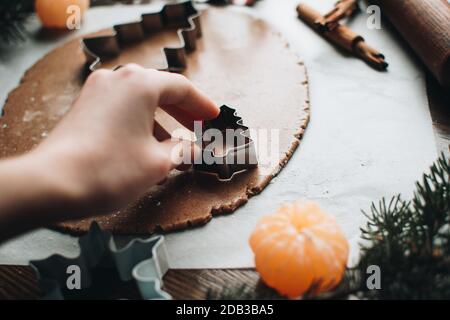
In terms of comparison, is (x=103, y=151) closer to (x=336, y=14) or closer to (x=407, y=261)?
(x=407, y=261)

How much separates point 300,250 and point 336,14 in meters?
1.04

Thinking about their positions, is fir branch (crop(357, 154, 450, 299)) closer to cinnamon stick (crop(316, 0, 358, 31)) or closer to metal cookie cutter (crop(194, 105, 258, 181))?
metal cookie cutter (crop(194, 105, 258, 181))

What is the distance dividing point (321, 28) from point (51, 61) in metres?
0.92

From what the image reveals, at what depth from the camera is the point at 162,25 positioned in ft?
5.76

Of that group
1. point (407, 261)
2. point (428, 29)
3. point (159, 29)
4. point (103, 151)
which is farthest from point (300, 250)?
point (159, 29)

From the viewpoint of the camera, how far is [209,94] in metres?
1.45

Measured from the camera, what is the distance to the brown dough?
1.13 metres

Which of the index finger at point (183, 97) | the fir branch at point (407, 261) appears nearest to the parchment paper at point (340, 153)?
the fir branch at point (407, 261)

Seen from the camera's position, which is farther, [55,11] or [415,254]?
[55,11]

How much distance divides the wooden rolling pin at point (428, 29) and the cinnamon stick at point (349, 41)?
0.11 meters

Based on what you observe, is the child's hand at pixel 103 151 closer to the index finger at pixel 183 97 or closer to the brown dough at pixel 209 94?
the index finger at pixel 183 97

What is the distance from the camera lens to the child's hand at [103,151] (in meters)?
0.80

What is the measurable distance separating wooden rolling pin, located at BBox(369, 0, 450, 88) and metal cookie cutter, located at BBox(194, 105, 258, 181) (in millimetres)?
556

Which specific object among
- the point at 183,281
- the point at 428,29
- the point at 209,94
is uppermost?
the point at 428,29
